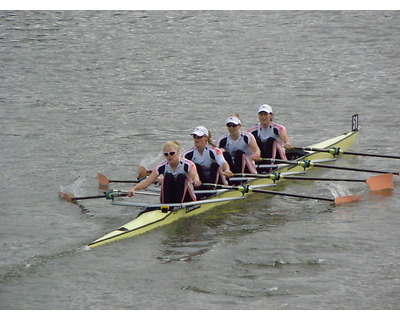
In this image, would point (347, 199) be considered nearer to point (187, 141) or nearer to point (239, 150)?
point (239, 150)

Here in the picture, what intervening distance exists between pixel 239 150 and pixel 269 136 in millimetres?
1691

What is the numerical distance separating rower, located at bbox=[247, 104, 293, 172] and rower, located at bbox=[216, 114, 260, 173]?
0.99m

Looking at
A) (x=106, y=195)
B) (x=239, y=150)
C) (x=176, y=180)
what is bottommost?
(x=106, y=195)

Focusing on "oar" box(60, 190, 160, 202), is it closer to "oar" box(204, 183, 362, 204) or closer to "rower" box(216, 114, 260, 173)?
"oar" box(204, 183, 362, 204)

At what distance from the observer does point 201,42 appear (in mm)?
34656

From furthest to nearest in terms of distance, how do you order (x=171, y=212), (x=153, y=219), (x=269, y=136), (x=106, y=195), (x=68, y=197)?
(x=269, y=136), (x=68, y=197), (x=106, y=195), (x=171, y=212), (x=153, y=219)

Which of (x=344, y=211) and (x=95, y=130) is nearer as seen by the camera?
(x=344, y=211)

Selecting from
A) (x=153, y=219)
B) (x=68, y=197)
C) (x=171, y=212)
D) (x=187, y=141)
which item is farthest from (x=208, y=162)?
(x=187, y=141)

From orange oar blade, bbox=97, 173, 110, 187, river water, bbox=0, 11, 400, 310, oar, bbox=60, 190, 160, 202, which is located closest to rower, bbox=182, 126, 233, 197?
river water, bbox=0, 11, 400, 310

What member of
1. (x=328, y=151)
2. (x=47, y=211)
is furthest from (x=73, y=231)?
(x=328, y=151)

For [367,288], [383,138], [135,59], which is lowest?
[367,288]

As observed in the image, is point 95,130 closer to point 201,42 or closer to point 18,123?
point 18,123

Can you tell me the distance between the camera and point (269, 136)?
20016 mm

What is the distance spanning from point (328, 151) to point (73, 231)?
7.03 m
